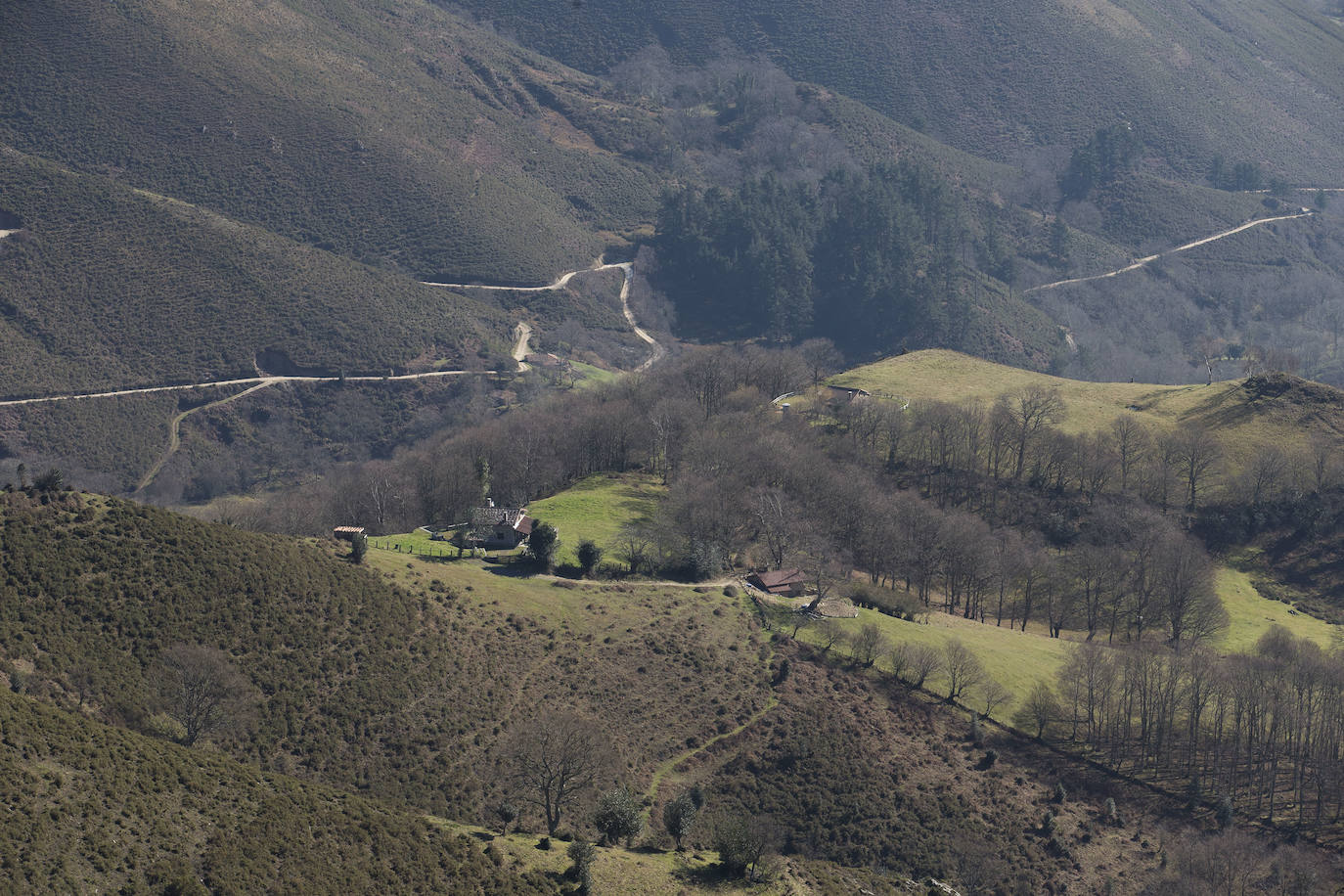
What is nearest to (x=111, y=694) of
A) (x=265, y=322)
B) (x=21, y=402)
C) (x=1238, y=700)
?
(x=1238, y=700)

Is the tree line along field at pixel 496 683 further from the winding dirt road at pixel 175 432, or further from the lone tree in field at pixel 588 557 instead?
the winding dirt road at pixel 175 432

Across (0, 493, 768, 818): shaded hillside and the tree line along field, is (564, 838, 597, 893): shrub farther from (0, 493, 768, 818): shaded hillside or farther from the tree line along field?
(0, 493, 768, 818): shaded hillside

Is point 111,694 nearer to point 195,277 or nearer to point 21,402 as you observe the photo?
point 21,402

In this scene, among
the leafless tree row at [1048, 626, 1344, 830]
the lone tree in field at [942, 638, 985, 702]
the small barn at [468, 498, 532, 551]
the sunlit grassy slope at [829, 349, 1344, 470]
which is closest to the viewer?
the leafless tree row at [1048, 626, 1344, 830]

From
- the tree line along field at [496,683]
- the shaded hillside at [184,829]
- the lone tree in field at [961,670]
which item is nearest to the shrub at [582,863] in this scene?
the shaded hillside at [184,829]

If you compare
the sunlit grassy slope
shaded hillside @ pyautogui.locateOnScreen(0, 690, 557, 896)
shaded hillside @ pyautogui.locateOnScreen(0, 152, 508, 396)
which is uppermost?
the sunlit grassy slope

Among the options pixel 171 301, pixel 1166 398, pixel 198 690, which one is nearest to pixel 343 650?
pixel 198 690

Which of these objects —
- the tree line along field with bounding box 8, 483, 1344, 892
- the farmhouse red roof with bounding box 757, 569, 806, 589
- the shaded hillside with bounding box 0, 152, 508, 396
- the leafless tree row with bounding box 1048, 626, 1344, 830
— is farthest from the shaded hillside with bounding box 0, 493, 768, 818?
the shaded hillside with bounding box 0, 152, 508, 396
